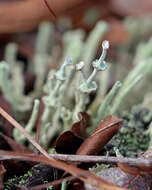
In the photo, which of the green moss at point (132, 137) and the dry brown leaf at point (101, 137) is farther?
the green moss at point (132, 137)

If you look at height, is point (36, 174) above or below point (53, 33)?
below

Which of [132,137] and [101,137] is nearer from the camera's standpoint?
[101,137]

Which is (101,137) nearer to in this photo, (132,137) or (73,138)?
(73,138)

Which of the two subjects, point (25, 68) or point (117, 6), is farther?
point (117, 6)

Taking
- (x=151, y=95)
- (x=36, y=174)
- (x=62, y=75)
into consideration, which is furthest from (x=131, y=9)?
(x=36, y=174)

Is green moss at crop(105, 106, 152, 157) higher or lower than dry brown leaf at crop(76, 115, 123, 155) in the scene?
lower

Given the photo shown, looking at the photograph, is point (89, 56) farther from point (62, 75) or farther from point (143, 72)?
point (62, 75)

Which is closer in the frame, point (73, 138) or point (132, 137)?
point (73, 138)

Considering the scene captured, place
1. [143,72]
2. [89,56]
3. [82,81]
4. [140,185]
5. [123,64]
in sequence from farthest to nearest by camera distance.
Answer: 1. [123,64]
2. [89,56]
3. [143,72]
4. [82,81]
5. [140,185]

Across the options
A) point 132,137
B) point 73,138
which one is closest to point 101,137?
point 73,138

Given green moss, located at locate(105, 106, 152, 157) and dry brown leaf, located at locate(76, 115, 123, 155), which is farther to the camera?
green moss, located at locate(105, 106, 152, 157)

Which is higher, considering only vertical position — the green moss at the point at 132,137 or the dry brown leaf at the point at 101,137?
the dry brown leaf at the point at 101,137
